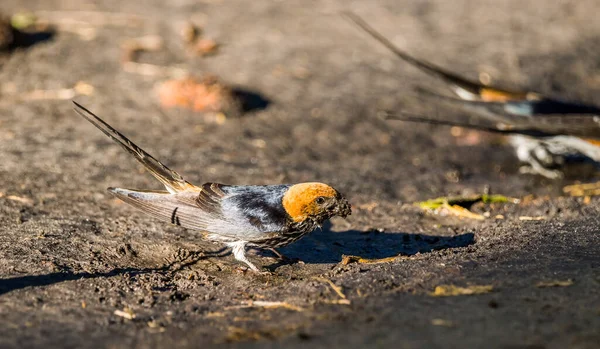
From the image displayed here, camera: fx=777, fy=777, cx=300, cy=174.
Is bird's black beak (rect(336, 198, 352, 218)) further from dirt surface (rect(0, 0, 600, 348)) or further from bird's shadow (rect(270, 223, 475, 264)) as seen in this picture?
bird's shadow (rect(270, 223, 475, 264))

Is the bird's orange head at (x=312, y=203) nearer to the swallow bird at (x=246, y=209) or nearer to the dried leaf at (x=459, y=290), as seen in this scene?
the swallow bird at (x=246, y=209)

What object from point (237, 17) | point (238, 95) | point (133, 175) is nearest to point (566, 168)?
point (238, 95)

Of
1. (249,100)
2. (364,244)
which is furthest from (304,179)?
(249,100)

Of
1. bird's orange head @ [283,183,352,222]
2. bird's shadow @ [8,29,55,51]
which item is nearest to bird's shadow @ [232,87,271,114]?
bird's shadow @ [8,29,55,51]

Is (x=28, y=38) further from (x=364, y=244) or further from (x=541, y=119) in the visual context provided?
(x=541, y=119)

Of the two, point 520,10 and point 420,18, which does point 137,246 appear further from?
point 520,10
